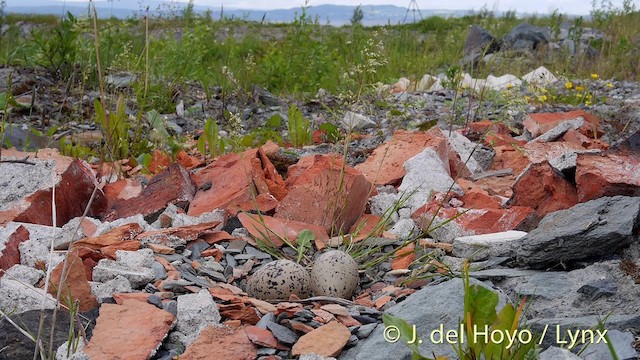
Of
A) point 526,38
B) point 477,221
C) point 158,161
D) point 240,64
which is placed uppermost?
point 526,38

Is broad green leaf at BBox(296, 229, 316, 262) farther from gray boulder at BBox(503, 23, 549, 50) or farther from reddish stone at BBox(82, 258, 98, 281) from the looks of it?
gray boulder at BBox(503, 23, 549, 50)

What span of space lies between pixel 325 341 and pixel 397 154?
1.92 meters

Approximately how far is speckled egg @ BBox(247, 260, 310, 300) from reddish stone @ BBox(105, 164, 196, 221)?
36.8 inches

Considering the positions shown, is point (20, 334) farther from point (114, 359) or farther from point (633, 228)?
point (633, 228)

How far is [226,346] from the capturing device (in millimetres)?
2088

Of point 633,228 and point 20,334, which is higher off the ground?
point 633,228

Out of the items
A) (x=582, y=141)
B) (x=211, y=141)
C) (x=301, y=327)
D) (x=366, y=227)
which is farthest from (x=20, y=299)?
(x=582, y=141)

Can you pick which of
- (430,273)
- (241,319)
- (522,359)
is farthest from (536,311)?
(241,319)

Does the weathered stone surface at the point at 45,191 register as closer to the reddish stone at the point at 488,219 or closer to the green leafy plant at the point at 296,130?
the reddish stone at the point at 488,219

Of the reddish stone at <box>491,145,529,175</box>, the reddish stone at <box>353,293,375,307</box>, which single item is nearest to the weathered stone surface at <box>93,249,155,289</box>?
the reddish stone at <box>353,293,375,307</box>

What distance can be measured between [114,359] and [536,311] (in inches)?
49.6

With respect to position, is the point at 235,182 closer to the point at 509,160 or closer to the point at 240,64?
the point at 509,160

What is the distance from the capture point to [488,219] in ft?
10.3

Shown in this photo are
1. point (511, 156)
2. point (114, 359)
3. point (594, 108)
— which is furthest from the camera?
point (594, 108)
